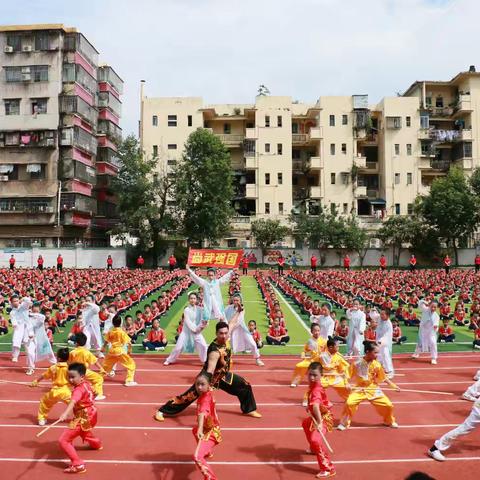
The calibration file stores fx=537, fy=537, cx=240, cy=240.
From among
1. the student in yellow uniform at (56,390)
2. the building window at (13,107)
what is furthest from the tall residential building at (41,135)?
the student in yellow uniform at (56,390)

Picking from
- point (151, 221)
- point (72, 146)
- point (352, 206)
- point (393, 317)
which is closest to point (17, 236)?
point (72, 146)

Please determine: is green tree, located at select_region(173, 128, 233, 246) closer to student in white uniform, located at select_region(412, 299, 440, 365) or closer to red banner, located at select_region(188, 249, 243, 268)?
red banner, located at select_region(188, 249, 243, 268)

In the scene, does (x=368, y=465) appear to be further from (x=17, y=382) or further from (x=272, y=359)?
(x=17, y=382)

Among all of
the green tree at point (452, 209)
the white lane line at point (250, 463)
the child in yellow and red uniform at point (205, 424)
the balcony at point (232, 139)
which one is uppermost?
the balcony at point (232, 139)

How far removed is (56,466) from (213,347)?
2.51 m

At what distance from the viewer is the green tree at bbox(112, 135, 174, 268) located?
42.4 m

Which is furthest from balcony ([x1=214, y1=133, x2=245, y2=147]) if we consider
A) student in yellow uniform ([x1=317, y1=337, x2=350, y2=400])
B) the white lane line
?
the white lane line

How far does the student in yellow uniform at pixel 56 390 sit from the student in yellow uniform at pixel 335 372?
3.84 meters

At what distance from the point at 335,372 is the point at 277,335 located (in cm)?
604

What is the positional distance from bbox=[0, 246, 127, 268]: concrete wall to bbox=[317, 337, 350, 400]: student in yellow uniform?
1339 inches

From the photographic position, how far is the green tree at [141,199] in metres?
42.4

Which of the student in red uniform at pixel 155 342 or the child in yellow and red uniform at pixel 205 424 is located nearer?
the child in yellow and red uniform at pixel 205 424

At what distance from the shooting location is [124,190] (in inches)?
1688

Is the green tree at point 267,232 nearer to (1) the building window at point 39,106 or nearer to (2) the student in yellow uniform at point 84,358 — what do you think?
(1) the building window at point 39,106
